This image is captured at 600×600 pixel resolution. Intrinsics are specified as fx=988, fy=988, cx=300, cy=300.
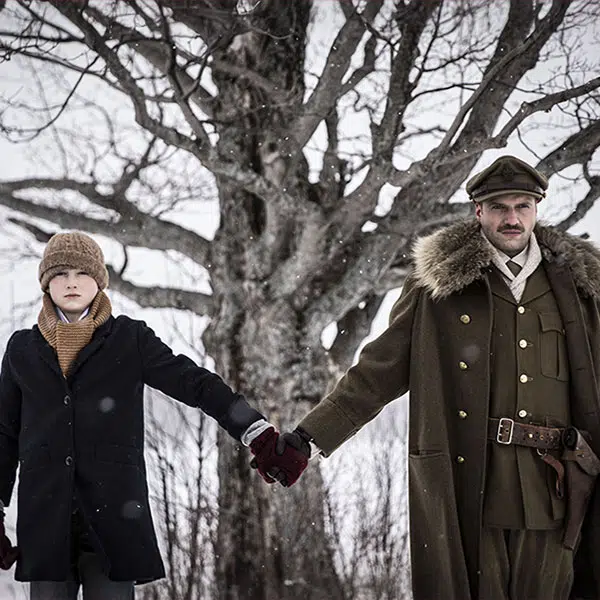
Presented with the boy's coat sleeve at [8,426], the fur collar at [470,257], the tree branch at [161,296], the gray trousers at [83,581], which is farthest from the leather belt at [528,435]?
the tree branch at [161,296]

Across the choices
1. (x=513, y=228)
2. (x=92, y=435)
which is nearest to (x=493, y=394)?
(x=513, y=228)

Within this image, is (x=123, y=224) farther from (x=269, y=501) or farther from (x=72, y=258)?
(x=72, y=258)

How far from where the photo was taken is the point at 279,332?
305 inches

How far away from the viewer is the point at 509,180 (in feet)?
12.7

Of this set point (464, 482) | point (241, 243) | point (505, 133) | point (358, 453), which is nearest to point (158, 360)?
point (464, 482)

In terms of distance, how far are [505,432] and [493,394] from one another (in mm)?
161

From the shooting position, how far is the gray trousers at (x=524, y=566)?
3.72 meters

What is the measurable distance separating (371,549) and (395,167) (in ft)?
9.92

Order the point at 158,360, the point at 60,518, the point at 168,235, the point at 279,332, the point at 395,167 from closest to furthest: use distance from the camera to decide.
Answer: the point at 60,518
the point at 158,360
the point at 395,167
the point at 279,332
the point at 168,235

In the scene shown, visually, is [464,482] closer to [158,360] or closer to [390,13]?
[158,360]

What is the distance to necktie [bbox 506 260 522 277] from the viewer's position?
3.97 meters

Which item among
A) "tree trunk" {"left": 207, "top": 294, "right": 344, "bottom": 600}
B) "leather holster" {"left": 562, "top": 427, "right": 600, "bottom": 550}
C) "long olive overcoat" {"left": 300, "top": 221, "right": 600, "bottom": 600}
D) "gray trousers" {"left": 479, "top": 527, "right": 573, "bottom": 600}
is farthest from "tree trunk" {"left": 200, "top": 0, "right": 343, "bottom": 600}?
"leather holster" {"left": 562, "top": 427, "right": 600, "bottom": 550}

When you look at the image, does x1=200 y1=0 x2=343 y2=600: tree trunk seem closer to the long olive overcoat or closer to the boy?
the long olive overcoat

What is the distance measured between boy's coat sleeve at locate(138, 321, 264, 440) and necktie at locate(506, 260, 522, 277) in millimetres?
1158
